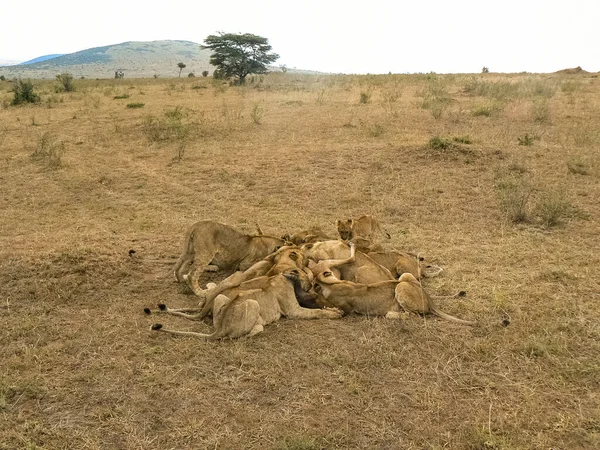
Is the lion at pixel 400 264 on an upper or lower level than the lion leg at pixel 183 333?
upper

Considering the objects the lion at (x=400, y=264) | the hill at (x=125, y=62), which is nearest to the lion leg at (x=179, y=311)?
the lion at (x=400, y=264)

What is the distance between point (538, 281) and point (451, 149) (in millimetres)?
5683

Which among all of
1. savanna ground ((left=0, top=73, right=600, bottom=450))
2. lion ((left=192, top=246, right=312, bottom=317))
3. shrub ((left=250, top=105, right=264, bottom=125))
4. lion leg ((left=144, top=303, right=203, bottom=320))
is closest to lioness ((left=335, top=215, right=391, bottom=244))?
savanna ground ((left=0, top=73, right=600, bottom=450))

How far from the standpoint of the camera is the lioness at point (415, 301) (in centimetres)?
494

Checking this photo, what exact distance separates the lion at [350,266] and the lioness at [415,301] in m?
0.47

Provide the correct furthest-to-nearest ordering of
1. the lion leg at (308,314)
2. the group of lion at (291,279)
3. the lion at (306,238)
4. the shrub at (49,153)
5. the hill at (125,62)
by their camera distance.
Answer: the hill at (125,62)
the shrub at (49,153)
the lion at (306,238)
the lion leg at (308,314)
the group of lion at (291,279)

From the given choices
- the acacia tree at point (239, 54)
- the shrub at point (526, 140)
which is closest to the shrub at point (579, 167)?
the shrub at point (526, 140)

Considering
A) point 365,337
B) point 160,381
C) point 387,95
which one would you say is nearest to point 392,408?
point 365,337

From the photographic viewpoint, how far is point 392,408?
3709 mm

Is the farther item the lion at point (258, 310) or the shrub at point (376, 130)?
the shrub at point (376, 130)

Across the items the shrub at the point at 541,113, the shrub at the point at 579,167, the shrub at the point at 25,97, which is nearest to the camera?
the shrub at the point at 579,167

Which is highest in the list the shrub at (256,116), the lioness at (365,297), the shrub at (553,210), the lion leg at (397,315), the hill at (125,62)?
the hill at (125,62)

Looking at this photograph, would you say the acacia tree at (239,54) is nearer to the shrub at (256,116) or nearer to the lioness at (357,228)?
the shrub at (256,116)

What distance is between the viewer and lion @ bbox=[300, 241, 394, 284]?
551 cm
